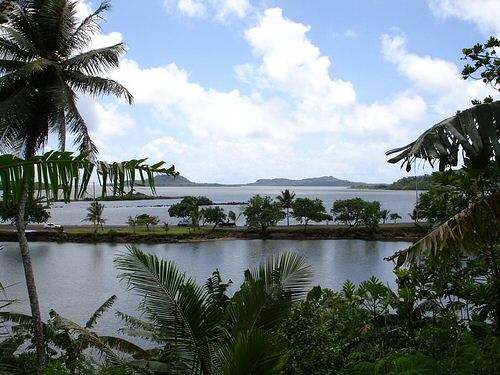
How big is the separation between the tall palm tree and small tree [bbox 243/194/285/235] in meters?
42.6

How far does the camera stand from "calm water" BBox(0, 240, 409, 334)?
22.2m

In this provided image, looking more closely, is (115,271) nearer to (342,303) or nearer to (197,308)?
(342,303)

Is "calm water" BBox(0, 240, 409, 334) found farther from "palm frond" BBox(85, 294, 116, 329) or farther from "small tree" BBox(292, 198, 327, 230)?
"small tree" BBox(292, 198, 327, 230)

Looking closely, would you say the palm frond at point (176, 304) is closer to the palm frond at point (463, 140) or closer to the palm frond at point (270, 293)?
the palm frond at point (270, 293)

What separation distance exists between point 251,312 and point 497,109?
2416mm

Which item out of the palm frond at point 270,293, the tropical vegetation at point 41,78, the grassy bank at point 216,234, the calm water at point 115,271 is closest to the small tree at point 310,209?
the grassy bank at point 216,234

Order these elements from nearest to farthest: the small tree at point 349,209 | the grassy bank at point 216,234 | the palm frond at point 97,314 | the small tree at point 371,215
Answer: the palm frond at point 97,314, the grassy bank at point 216,234, the small tree at point 371,215, the small tree at point 349,209

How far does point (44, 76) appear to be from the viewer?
1034cm

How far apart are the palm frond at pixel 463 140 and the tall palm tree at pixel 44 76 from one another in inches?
332

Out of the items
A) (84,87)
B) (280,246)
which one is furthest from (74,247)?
(84,87)

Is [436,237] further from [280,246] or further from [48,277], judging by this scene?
[280,246]

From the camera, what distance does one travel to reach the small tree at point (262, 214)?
5303 centimetres

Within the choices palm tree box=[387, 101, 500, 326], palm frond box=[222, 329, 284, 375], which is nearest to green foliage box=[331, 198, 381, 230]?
palm tree box=[387, 101, 500, 326]

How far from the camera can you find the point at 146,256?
3479 mm
